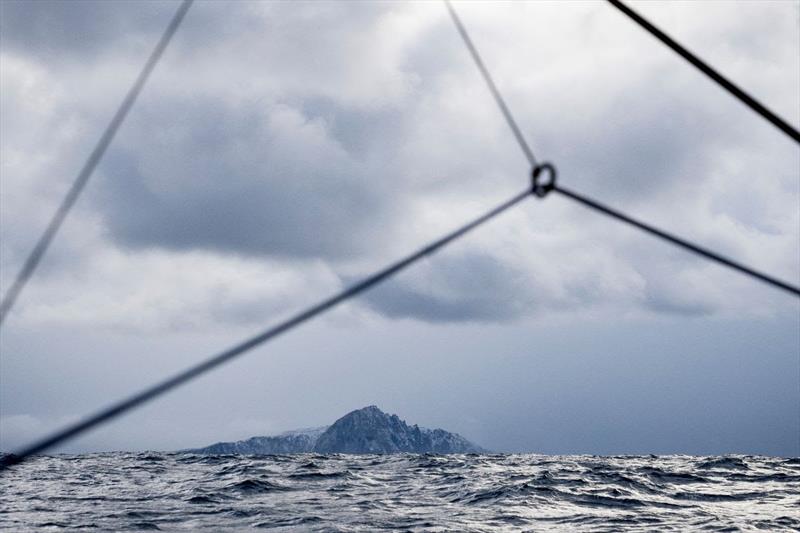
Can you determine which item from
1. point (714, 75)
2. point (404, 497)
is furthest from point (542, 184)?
point (404, 497)

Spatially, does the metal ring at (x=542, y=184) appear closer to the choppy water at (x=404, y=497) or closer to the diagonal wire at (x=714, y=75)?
the diagonal wire at (x=714, y=75)

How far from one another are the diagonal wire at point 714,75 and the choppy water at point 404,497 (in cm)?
1431

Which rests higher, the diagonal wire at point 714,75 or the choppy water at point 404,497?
the diagonal wire at point 714,75

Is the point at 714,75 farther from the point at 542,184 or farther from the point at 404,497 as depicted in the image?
the point at 404,497

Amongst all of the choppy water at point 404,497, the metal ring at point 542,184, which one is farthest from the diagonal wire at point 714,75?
the choppy water at point 404,497

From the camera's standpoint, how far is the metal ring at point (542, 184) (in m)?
5.07

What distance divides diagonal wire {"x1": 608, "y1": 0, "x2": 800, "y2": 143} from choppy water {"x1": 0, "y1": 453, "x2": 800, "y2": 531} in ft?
47.0

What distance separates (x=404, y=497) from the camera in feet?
74.9

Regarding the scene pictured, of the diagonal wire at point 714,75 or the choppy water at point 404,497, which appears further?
the choppy water at point 404,497

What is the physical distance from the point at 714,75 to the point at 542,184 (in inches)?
54.5

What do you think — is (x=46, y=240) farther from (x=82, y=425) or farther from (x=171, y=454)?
(x=171, y=454)

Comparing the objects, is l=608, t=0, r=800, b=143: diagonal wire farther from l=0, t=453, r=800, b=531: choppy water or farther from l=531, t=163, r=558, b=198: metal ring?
l=0, t=453, r=800, b=531: choppy water

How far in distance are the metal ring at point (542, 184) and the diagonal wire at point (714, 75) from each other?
1210 millimetres

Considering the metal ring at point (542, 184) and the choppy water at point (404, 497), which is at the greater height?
the metal ring at point (542, 184)
